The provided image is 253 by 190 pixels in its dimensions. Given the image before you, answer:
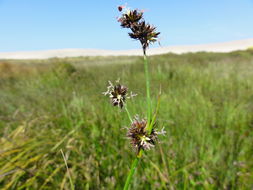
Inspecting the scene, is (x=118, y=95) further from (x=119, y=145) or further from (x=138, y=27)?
(x=119, y=145)

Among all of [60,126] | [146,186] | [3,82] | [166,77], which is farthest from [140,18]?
[3,82]

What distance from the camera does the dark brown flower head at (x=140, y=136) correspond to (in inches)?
23.4

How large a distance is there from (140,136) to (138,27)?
279mm

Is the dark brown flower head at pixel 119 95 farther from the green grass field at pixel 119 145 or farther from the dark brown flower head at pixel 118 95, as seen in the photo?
the green grass field at pixel 119 145

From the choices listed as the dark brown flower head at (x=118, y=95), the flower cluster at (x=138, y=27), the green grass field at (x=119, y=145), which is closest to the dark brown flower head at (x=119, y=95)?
the dark brown flower head at (x=118, y=95)

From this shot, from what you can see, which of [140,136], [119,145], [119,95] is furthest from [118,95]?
[119,145]

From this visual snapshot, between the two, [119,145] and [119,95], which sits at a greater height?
[119,95]

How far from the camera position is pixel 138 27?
0.66 m

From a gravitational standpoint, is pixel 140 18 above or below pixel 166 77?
above

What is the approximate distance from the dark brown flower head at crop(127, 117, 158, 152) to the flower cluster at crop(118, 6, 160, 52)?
0.20m

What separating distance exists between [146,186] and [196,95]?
92.9 inches

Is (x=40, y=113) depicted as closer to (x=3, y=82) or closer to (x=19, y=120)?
(x=19, y=120)

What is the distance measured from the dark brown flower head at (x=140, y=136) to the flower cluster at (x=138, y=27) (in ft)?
0.67

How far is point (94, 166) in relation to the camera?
226 cm
